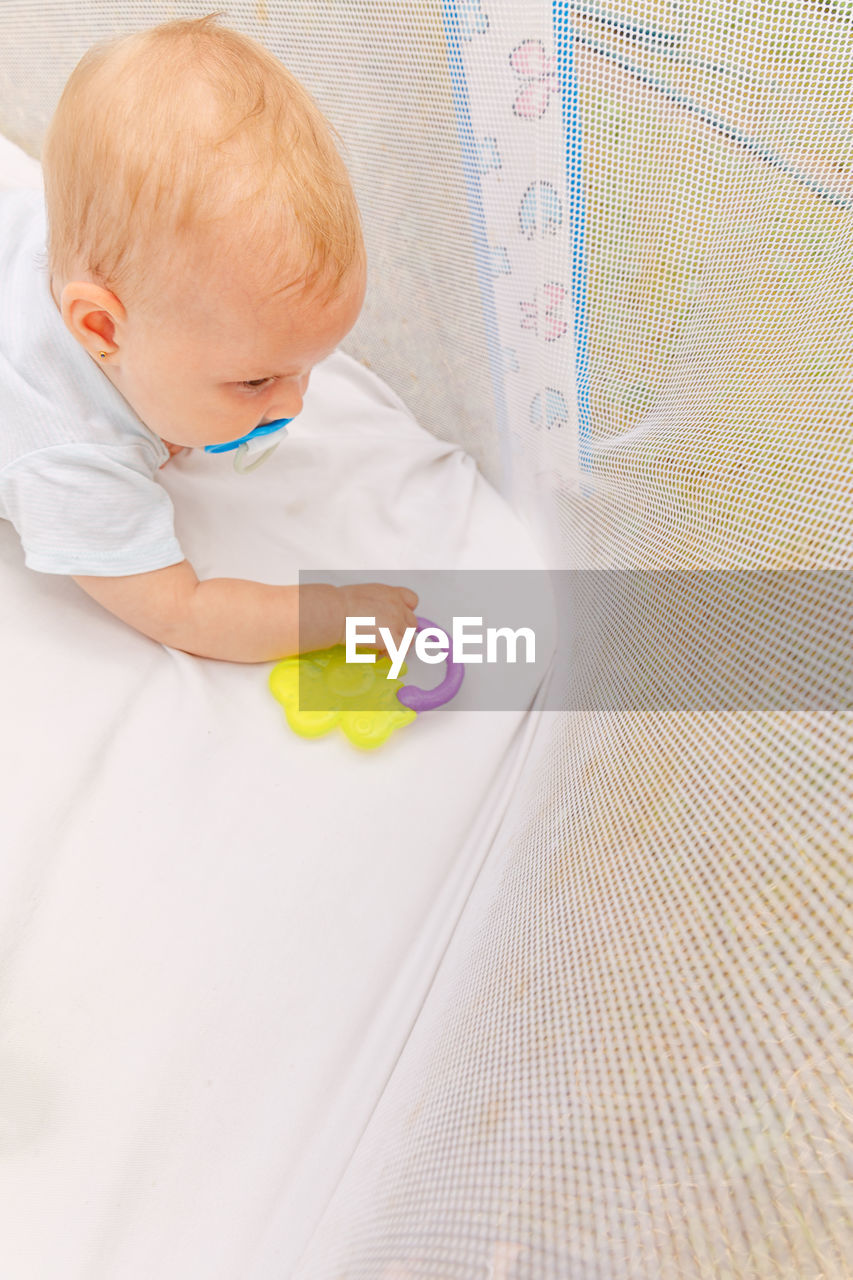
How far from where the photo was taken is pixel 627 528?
52cm

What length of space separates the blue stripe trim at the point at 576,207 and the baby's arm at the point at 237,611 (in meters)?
0.19

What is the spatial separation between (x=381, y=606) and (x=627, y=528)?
7.8 inches

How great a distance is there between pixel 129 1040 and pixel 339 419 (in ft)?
1.73

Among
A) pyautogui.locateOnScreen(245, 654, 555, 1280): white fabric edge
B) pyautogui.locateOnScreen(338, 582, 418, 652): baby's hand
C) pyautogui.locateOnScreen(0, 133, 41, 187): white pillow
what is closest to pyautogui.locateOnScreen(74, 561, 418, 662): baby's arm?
pyautogui.locateOnScreen(338, 582, 418, 652): baby's hand

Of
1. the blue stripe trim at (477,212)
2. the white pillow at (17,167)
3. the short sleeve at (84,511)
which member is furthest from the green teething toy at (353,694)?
the white pillow at (17,167)

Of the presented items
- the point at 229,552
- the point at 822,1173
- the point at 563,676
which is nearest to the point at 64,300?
the point at 229,552

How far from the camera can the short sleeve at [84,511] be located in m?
0.57

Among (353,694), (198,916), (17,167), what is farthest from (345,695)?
(17,167)

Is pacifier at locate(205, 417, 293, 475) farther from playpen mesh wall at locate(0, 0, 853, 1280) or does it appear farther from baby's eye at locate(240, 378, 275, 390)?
playpen mesh wall at locate(0, 0, 853, 1280)

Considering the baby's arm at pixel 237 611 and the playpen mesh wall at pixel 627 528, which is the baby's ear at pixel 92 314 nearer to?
the baby's arm at pixel 237 611

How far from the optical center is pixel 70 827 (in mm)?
560

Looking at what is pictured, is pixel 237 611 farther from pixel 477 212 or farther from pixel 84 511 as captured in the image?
pixel 477 212

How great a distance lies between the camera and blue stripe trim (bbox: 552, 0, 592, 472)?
50cm

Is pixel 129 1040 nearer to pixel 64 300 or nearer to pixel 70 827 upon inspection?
pixel 70 827
